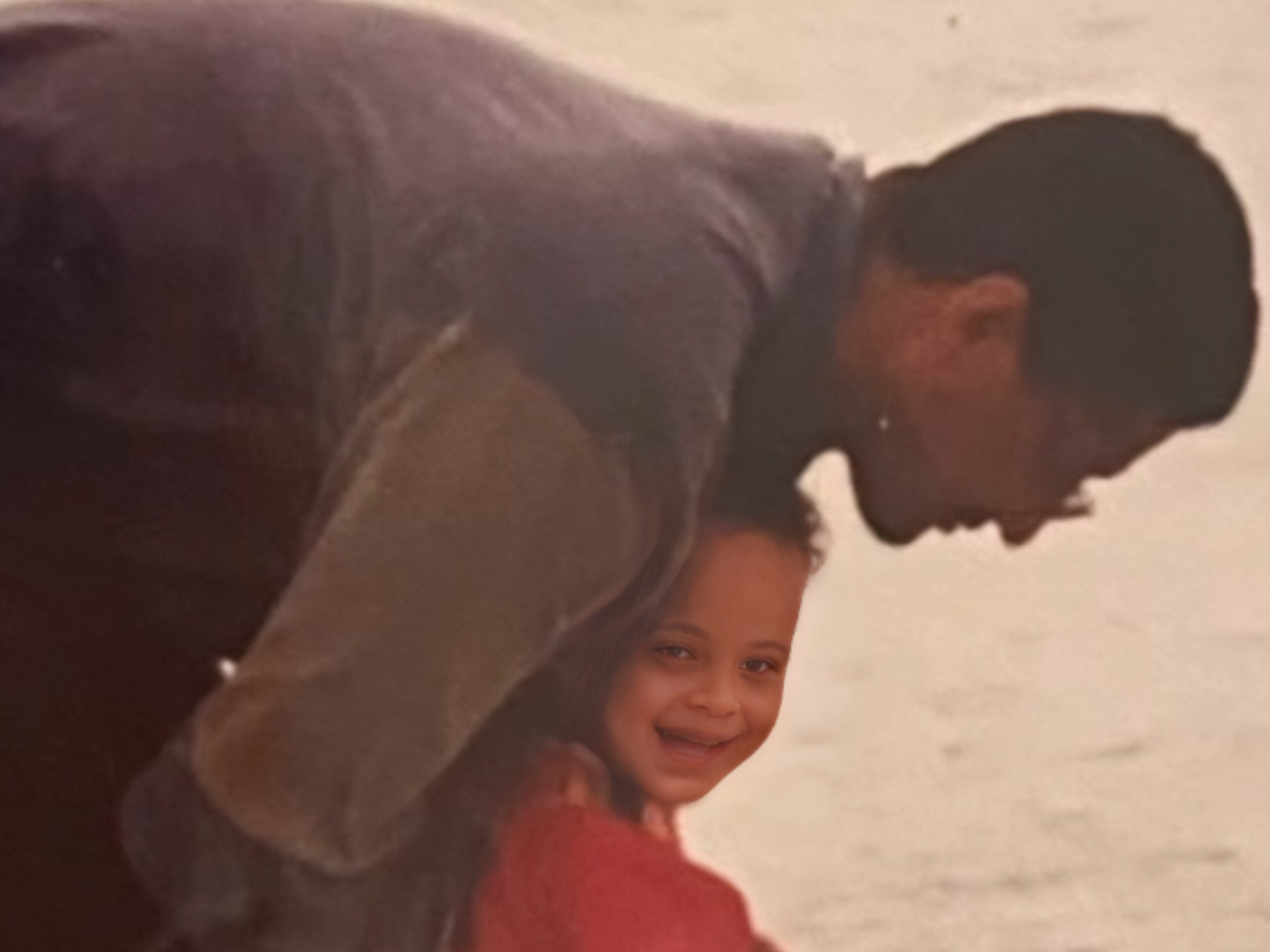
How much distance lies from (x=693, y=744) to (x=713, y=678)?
0.16 ft

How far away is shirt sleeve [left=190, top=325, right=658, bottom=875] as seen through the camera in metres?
0.86

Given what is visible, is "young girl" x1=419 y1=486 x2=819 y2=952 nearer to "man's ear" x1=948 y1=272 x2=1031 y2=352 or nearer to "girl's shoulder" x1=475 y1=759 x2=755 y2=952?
"girl's shoulder" x1=475 y1=759 x2=755 y2=952

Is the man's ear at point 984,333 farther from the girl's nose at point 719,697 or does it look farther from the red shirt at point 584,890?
the red shirt at point 584,890

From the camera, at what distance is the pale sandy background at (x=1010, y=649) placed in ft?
3.13

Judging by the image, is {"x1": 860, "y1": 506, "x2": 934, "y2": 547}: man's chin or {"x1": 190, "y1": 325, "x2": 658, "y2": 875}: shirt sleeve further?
{"x1": 860, "y1": 506, "x2": 934, "y2": 547}: man's chin

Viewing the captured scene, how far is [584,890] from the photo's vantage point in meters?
0.94

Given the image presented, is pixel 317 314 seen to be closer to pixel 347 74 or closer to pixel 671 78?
pixel 347 74

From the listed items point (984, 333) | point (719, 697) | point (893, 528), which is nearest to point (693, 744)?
point (719, 697)

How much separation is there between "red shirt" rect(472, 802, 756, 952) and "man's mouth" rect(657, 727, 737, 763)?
56 millimetres

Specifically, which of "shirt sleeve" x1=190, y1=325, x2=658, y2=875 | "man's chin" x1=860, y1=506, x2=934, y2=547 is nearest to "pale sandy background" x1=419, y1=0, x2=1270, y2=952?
"man's chin" x1=860, y1=506, x2=934, y2=547

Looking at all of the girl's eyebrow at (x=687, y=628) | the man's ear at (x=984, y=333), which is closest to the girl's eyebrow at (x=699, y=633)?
the girl's eyebrow at (x=687, y=628)

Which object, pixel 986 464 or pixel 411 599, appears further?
pixel 986 464

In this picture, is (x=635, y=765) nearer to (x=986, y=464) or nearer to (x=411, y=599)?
(x=411, y=599)

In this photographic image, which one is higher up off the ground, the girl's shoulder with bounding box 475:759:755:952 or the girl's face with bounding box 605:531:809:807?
the girl's face with bounding box 605:531:809:807
